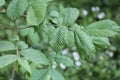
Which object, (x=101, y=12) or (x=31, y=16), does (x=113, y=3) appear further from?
(x=31, y=16)

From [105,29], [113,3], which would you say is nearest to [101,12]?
[113,3]

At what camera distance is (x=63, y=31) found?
1.47m

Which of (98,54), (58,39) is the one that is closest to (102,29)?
(58,39)

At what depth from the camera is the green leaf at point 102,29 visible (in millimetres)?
1556

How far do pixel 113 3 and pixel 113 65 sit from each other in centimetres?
92

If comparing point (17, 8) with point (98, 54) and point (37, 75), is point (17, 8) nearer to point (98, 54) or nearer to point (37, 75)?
point (37, 75)

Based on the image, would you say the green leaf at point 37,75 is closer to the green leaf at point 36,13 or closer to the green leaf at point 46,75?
the green leaf at point 46,75

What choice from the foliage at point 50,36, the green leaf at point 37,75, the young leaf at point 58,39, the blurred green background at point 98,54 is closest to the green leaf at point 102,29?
the foliage at point 50,36

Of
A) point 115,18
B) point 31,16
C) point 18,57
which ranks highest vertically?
point 31,16

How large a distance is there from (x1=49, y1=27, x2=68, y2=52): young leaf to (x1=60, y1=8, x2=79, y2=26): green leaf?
0.10m

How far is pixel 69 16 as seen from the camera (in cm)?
158

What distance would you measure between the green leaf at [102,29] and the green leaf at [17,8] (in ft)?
0.94

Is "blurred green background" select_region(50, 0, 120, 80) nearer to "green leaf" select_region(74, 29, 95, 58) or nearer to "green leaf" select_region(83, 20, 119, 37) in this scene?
"green leaf" select_region(83, 20, 119, 37)

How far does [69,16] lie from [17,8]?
244 millimetres
